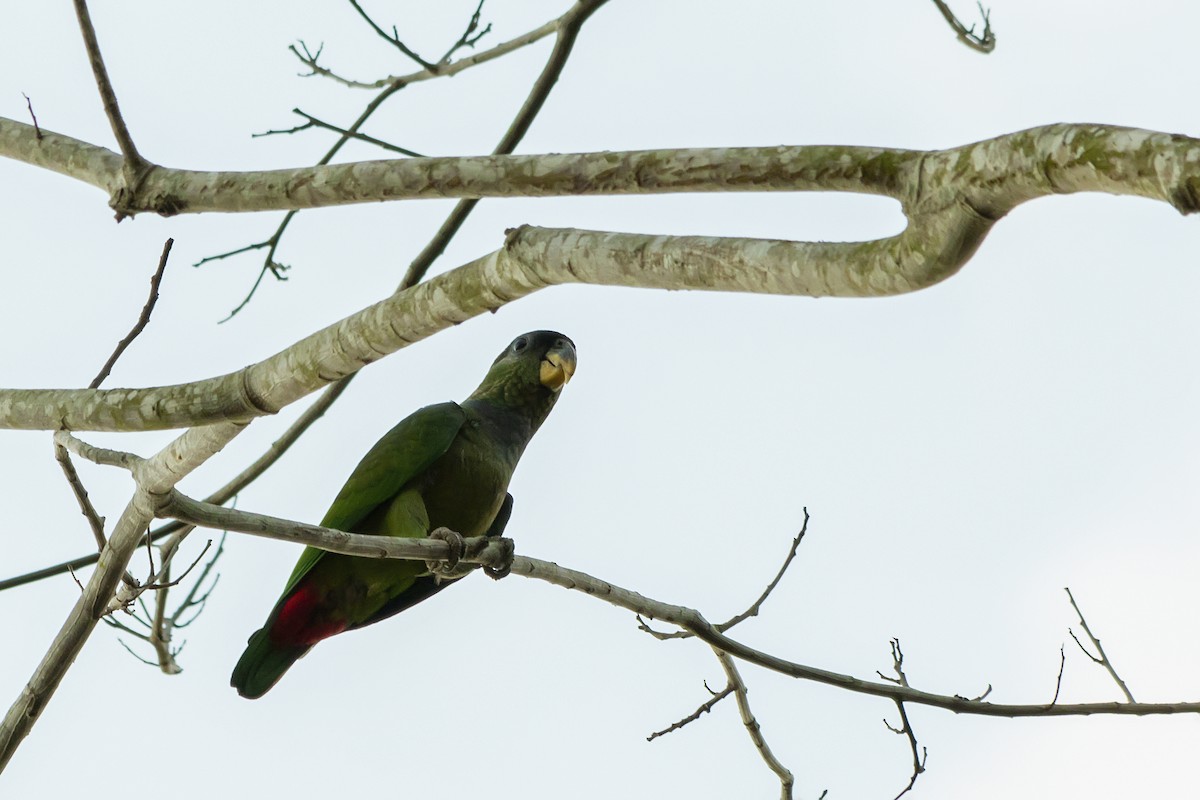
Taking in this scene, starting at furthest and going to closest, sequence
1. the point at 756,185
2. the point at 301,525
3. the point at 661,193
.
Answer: the point at 301,525 < the point at 661,193 < the point at 756,185

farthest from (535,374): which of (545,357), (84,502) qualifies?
(84,502)

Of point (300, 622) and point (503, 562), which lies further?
point (300, 622)

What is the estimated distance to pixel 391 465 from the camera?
5164 mm

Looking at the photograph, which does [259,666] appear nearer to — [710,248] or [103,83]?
[103,83]

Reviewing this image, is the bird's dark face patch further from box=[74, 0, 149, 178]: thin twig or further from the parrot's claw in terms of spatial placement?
box=[74, 0, 149, 178]: thin twig

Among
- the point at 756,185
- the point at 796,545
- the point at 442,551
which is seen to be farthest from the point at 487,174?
the point at 796,545

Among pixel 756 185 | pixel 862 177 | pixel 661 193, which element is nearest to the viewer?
pixel 862 177

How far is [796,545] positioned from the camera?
445 centimetres

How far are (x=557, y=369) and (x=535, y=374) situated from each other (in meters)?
0.13

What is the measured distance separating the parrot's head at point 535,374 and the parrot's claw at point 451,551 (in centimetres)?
138

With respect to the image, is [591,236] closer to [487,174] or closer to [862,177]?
[487,174]

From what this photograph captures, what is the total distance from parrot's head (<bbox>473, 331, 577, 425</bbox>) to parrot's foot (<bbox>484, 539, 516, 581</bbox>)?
1.34 metres

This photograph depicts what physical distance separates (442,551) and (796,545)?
4.90ft

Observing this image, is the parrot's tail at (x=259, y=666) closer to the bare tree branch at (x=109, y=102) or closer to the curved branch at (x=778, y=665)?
the curved branch at (x=778, y=665)
